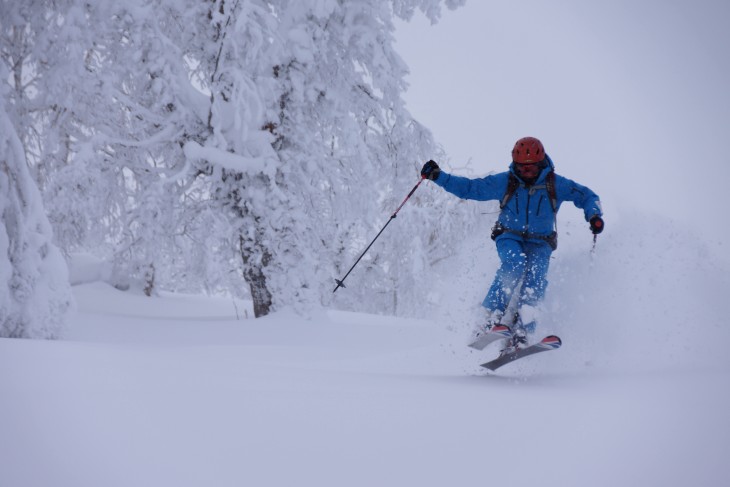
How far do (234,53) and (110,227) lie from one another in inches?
186

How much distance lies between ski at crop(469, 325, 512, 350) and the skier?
235 millimetres

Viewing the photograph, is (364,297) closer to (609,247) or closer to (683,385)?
(609,247)

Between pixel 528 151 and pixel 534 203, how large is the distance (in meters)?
0.53

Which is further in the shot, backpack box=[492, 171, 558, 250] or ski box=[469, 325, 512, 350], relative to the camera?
backpack box=[492, 171, 558, 250]

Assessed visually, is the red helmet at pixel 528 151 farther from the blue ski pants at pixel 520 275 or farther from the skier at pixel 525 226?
the blue ski pants at pixel 520 275

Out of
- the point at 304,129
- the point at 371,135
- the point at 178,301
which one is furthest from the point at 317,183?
the point at 178,301

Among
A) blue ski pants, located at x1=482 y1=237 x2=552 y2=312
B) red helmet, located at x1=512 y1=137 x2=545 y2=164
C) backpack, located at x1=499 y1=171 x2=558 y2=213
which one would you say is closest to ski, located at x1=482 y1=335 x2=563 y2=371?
blue ski pants, located at x1=482 y1=237 x2=552 y2=312

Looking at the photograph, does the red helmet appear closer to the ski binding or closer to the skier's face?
the skier's face

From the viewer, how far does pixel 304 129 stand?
883cm

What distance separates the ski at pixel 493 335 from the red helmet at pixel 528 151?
171 centimetres

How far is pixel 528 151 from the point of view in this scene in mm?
5074

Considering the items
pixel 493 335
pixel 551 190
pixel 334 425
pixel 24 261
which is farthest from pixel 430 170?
pixel 24 261

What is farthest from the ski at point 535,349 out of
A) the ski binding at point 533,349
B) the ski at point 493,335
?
the ski at point 493,335

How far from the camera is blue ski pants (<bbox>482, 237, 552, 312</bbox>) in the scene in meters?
4.97
